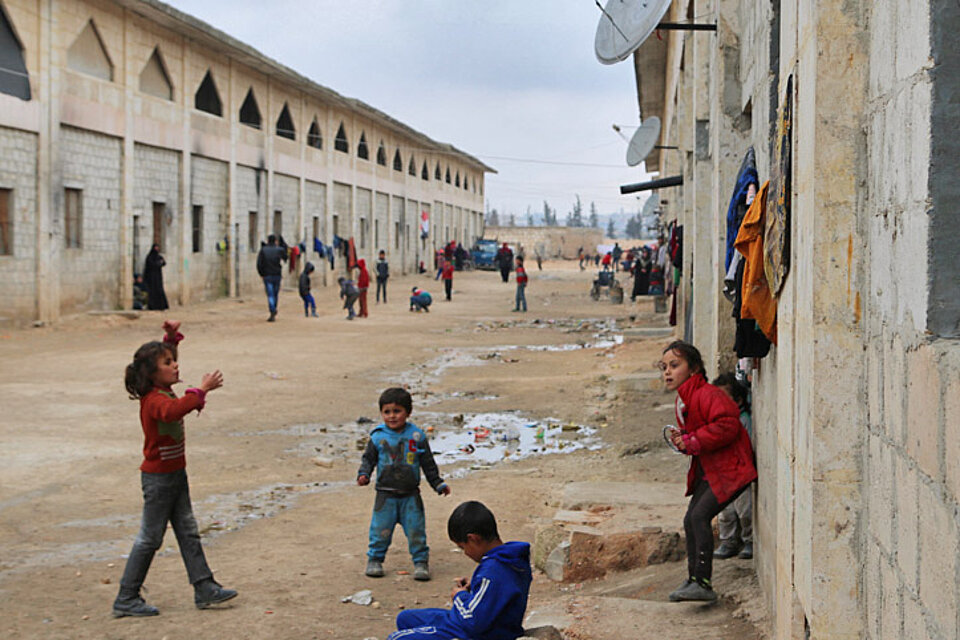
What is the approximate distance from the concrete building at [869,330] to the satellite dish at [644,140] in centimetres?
1332

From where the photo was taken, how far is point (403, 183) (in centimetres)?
4962

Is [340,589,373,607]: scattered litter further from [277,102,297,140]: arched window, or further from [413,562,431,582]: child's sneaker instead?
[277,102,297,140]: arched window

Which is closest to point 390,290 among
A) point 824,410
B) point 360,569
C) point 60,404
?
point 60,404

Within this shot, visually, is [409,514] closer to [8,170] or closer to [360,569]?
[360,569]

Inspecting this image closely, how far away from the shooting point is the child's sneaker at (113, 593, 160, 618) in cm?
538

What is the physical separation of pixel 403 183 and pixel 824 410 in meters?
47.2

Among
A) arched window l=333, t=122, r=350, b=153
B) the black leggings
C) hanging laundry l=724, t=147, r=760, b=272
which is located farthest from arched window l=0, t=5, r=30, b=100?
arched window l=333, t=122, r=350, b=153

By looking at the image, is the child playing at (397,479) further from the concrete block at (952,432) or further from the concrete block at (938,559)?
the concrete block at (952,432)

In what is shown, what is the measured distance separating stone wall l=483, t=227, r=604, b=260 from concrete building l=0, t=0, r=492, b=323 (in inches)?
1761

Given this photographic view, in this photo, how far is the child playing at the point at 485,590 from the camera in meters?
4.13

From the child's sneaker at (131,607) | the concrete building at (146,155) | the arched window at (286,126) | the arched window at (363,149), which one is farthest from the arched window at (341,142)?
the child's sneaker at (131,607)

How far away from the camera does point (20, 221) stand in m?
20.5

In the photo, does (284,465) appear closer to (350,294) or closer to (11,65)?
(11,65)

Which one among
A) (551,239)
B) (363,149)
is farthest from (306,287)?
(551,239)
